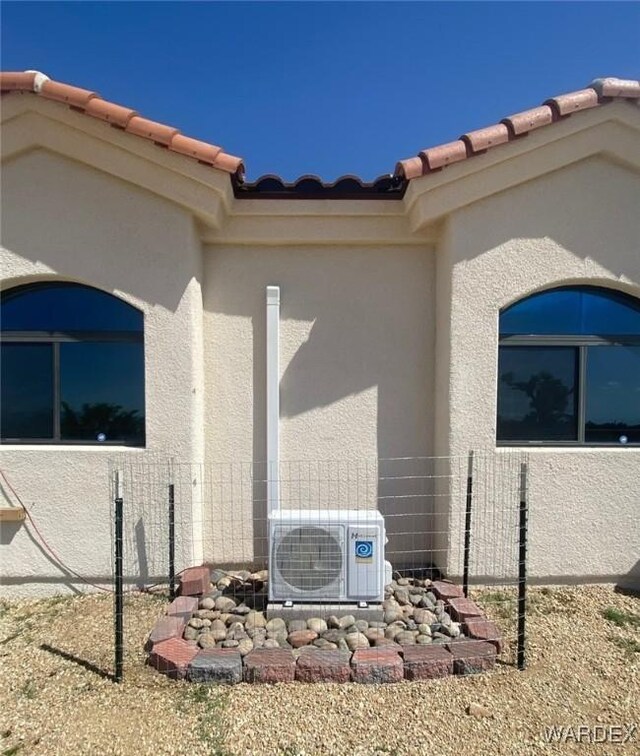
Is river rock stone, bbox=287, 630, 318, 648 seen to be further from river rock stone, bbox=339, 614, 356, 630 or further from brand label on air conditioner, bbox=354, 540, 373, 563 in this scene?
brand label on air conditioner, bbox=354, 540, 373, 563

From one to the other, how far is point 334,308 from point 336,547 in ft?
8.46

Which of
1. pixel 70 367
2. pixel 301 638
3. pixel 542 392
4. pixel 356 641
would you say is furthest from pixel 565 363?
pixel 70 367

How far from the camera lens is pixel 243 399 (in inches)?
201

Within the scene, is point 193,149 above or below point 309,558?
above

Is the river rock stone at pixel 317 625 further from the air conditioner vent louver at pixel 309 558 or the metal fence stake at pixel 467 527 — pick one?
the metal fence stake at pixel 467 527

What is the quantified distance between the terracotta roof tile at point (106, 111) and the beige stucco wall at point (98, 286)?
55 centimetres

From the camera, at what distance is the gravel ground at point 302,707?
2.79m

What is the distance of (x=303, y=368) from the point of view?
510cm

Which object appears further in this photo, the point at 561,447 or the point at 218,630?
the point at 561,447

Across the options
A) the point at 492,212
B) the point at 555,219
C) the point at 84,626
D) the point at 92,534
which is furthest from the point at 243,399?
the point at 555,219

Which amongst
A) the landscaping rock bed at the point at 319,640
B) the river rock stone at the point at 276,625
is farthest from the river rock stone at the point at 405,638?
the river rock stone at the point at 276,625

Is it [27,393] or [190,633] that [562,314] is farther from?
[27,393]

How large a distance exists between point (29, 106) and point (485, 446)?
5.78 meters

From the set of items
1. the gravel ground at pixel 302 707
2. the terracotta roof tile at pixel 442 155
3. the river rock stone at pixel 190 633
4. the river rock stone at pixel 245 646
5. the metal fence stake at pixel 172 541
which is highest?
the terracotta roof tile at pixel 442 155
